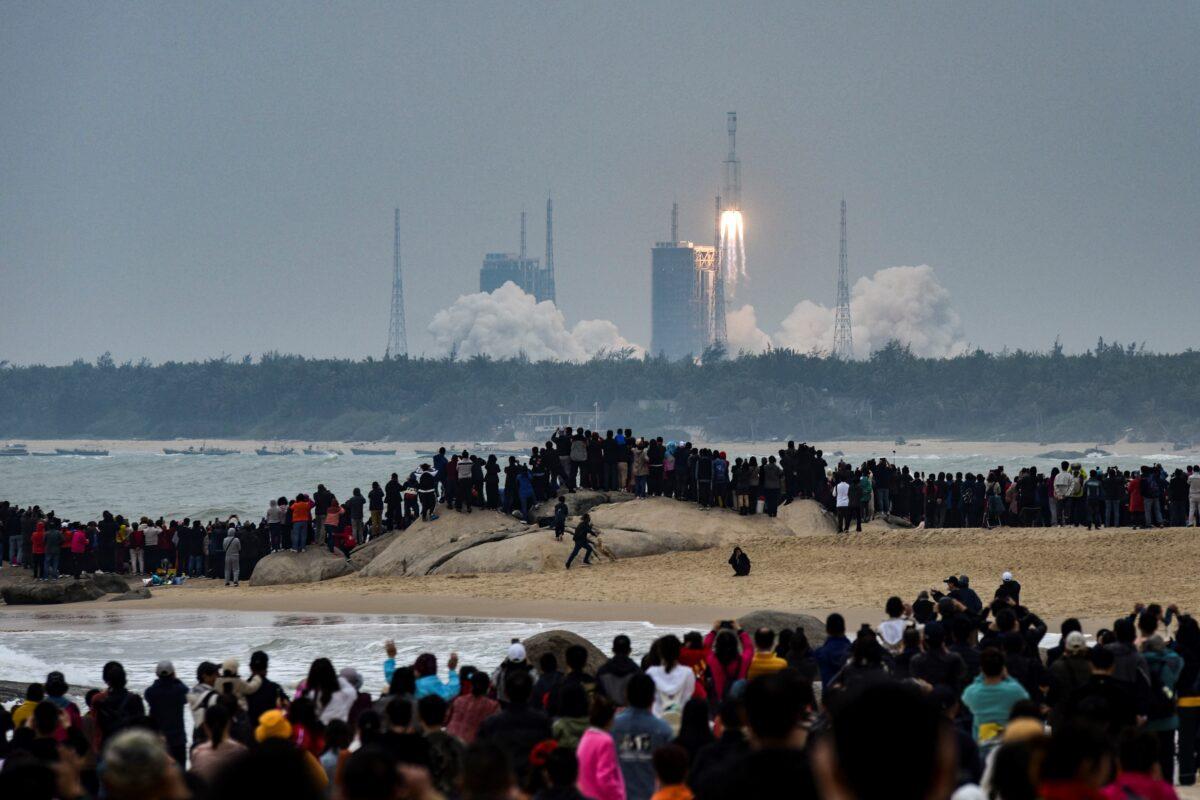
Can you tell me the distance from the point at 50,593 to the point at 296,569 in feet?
16.9

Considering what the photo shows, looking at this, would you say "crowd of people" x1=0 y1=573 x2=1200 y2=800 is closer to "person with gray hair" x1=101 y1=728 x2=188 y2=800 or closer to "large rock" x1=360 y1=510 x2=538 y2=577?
"person with gray hair" x1=101 y1=728 x2=188 y2=800

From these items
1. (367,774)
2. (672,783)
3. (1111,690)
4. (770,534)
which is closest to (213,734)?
(672,783)

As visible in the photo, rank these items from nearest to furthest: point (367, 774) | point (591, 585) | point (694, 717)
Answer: point (367, 774) < point (694, 717) < point (591, 585)

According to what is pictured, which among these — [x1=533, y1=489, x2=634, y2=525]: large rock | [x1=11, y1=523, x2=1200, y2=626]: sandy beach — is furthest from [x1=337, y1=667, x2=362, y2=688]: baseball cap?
[x1=533, y1=489, x2=634, y2=525]: large rock

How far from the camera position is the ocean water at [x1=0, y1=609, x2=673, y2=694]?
22938 millimetres

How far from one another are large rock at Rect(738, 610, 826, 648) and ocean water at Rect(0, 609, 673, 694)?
264cm

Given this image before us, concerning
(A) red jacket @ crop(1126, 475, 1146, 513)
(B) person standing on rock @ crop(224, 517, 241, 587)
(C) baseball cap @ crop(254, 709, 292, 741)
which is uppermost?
(A) red jacket @ crop(1126, 475, 1146, 513)

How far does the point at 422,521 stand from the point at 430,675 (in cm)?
2395

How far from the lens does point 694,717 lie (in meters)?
9.77

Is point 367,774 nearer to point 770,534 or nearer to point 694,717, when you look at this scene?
point 694,717

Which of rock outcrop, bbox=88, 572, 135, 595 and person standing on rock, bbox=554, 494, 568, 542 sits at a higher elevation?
person standing on rock, bbox=554, 494, 568, 542

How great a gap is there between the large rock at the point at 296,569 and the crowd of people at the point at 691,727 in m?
20.8

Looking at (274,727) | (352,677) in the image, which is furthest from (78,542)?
(274,727)

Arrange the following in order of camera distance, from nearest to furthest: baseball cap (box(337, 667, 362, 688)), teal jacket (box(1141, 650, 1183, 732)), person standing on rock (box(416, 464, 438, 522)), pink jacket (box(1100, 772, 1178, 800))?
pink jacket (box(1100, 772, 1178, 800)) < baseball cap (box(337, 667, 362, 688)) < teal jacket (box(1141, 650, 1183, 732)) < person standing on rock (box(416, 464, 438, 522))
